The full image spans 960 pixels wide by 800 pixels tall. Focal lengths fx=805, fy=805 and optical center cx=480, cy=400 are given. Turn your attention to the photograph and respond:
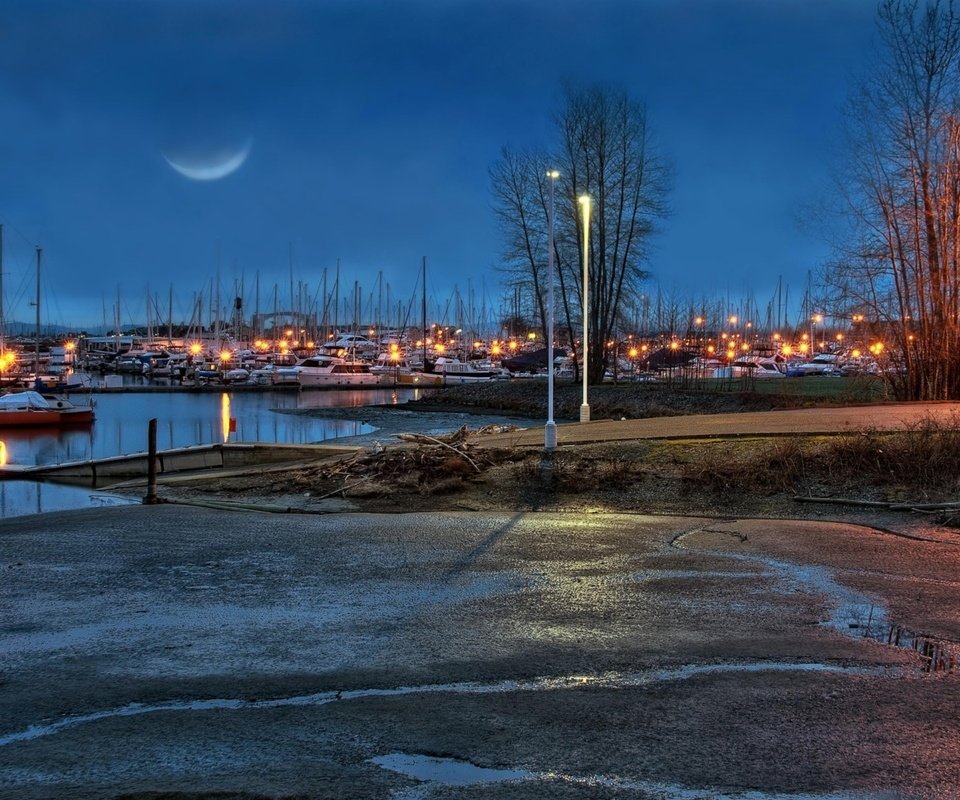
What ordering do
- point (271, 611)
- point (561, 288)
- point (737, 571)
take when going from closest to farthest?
point (271, 611), point (737, 571), point (561, 288)

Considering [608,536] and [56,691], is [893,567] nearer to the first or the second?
[608,536]

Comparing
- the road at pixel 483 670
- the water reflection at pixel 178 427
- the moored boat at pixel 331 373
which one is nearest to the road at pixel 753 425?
the road at pixel 483 670

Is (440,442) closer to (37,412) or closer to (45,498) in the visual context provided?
(45,498)

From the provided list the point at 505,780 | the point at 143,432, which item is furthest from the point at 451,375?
the point at 505,780

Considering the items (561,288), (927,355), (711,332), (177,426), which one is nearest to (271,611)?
(927,355)

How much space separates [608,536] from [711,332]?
110300 millimetres

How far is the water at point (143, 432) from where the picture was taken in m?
21.7

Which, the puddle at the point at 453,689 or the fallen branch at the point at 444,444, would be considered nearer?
the puddle at the point at 453,689

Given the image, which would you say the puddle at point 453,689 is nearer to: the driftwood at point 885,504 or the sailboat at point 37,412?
the driftwood at point 885,504

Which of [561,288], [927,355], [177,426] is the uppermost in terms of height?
[561,288]

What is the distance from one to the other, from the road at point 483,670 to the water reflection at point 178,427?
2455 centimetres

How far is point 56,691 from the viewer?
563 centimetres

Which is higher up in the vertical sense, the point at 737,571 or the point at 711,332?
the point at 711,332

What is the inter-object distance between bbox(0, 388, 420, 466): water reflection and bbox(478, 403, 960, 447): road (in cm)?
1648
